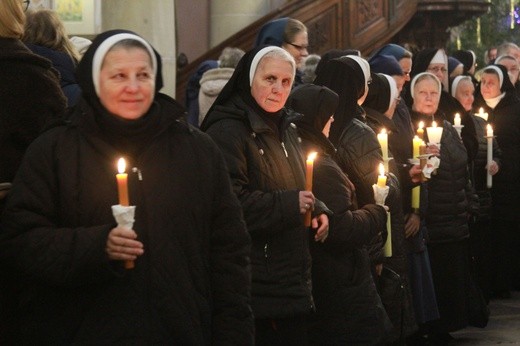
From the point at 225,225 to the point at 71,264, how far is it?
0.62 m

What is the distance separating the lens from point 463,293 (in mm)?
11406

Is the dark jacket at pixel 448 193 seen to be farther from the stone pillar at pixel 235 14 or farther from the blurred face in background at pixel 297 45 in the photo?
the stone pillar at pixel 235 14

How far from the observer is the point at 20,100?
5.83m

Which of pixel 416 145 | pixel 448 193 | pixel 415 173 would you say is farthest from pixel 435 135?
pixel 448 193

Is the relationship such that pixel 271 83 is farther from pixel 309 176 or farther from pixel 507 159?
pixel 507 159

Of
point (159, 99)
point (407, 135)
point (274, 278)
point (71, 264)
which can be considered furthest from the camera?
point (407, 135)

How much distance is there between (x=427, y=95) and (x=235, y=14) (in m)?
8.48

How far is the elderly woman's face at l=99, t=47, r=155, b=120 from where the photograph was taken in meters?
5.05

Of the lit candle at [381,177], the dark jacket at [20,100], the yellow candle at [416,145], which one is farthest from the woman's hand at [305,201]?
the yellow candle at [416,145]

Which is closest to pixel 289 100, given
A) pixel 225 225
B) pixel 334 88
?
pixel 334 88

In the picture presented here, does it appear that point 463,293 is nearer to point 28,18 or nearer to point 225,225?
point 28,18

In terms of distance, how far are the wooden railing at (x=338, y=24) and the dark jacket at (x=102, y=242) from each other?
1211 cm

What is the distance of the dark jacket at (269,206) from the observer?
263 inches

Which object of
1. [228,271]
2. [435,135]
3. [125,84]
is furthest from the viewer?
[435,135]
